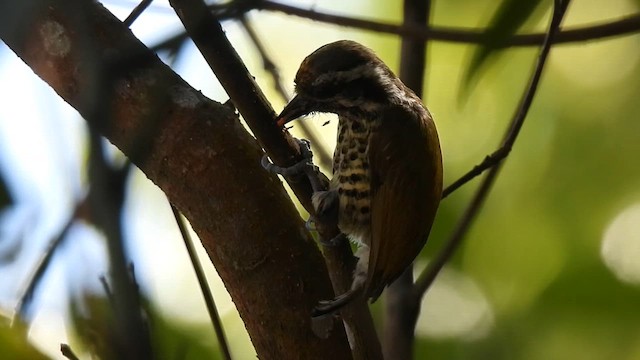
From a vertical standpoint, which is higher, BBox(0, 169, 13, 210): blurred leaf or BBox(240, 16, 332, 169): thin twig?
BBox(240, 16, 332, 169): thin twig

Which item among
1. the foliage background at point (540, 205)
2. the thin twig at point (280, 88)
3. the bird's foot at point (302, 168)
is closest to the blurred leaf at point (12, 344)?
the bird's foot at point (302, 168)

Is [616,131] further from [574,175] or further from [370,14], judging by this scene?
[370,14]

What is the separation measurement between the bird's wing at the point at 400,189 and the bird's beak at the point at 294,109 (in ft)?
0.41

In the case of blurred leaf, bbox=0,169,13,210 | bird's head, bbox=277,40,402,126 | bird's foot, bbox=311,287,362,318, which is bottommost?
blurred leaf, bbox=0,169,13,210

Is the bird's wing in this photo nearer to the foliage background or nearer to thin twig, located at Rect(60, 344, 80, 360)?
thin twig, located at Rect(60, 344, 80, 360)

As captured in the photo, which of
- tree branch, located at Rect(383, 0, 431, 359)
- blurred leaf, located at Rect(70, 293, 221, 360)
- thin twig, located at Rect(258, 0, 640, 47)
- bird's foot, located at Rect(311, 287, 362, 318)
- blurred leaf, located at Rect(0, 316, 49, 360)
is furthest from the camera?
tree branch, located at Rect(383, 0, 431, 359)

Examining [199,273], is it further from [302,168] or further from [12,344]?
[12,344]

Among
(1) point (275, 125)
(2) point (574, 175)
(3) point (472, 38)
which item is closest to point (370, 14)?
(2) point (574, 175)

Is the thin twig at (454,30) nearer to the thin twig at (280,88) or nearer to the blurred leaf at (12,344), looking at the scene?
the thin twig at (280,88)

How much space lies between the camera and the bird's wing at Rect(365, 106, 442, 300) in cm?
100

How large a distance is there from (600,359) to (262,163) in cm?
121

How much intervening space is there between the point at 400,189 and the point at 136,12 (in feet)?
1.43

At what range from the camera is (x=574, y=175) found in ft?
6.18

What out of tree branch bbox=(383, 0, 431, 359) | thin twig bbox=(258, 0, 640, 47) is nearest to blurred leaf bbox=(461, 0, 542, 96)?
thin twig bbox=(258, 0, 640, 47)
